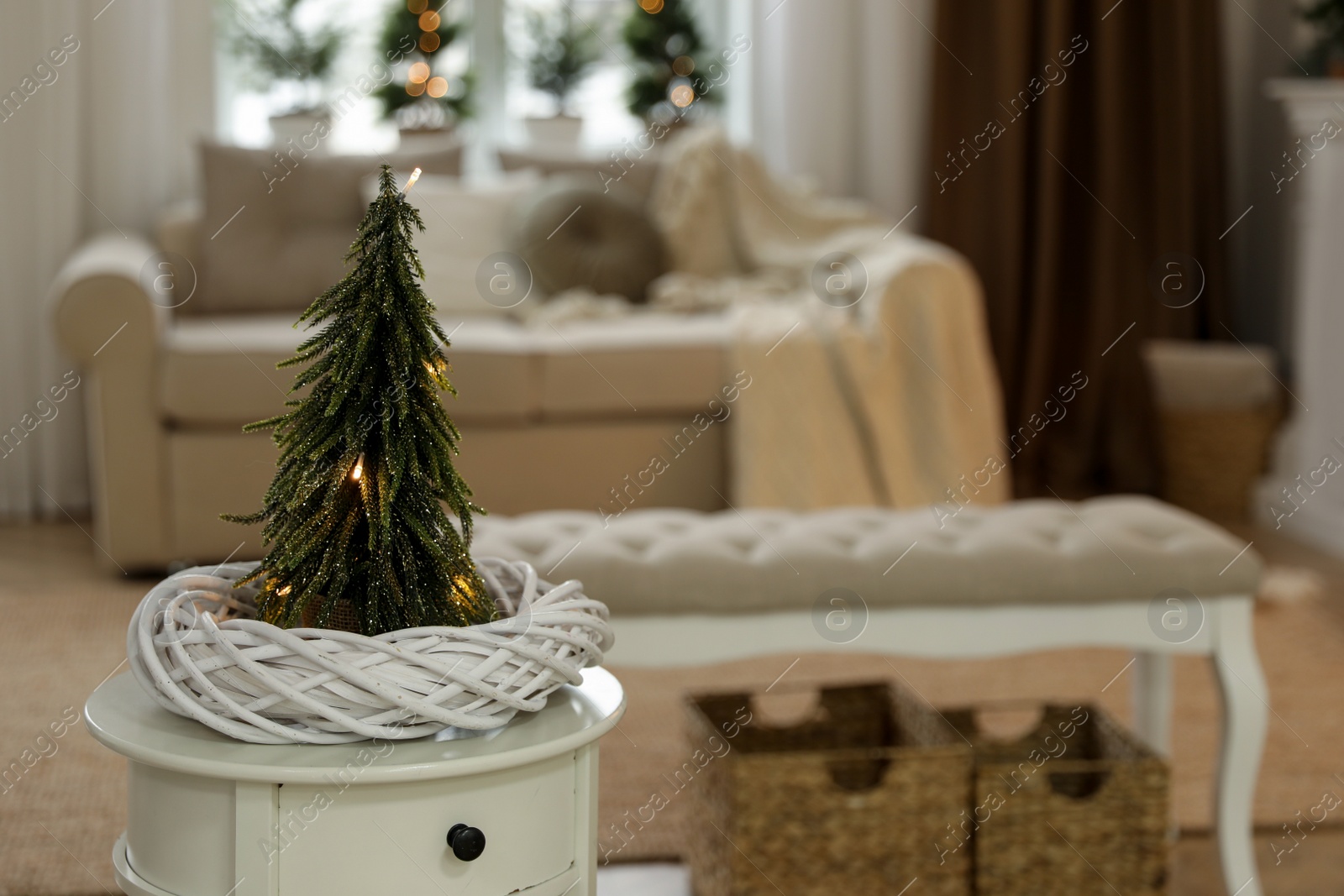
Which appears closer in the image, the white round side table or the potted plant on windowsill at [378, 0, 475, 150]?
the white round side table

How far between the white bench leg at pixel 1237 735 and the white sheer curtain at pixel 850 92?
2593mm

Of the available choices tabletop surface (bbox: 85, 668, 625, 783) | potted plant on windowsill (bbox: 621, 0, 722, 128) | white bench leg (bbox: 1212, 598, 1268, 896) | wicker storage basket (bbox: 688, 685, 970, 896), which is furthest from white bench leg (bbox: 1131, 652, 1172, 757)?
potted plant on windowsill (bbox: 621, 0, 722, 128)

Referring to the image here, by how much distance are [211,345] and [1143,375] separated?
244 cm

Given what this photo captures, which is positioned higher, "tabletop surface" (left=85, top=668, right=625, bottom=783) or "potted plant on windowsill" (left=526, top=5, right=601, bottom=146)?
"potted plant on windowsill" (left=526, top=5, right=601, bottom=146)

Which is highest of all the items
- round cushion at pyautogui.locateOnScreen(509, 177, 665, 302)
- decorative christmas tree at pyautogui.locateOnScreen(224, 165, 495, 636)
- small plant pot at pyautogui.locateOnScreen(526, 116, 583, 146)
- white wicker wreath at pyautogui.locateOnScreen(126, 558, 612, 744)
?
decorative christmas tree at pyautogui.locateOnScreen(224, 165, 495, 636)

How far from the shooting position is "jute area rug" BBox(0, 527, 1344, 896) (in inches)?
69.6

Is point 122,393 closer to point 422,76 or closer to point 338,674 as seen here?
point 422,76

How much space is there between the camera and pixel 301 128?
365cm

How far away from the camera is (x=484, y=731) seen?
2.87 feet

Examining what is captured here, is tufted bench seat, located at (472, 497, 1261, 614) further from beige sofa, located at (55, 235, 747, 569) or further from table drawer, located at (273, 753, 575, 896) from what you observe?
beige sofa, located at (55, 235, 747, 569)

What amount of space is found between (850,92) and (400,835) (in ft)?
11.4

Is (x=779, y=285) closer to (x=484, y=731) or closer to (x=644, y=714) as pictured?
(x=644, y=714)

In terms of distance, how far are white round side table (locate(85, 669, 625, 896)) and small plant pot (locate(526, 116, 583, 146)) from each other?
10.6ft

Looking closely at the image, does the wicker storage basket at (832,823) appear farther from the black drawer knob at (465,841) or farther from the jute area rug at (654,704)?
the black drawer knob at (465,841)
